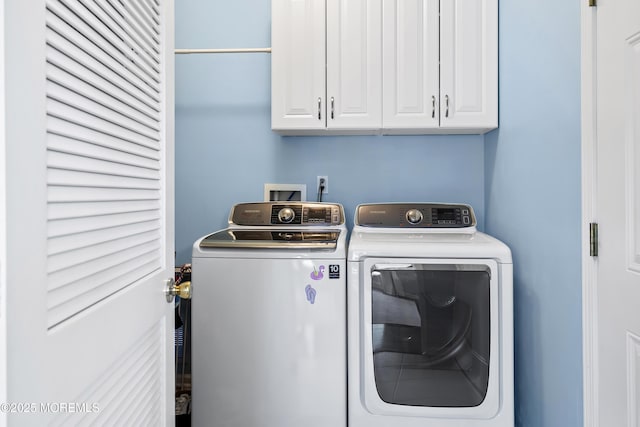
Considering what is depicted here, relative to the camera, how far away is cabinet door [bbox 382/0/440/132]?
6.15 feet

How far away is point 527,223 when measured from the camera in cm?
157

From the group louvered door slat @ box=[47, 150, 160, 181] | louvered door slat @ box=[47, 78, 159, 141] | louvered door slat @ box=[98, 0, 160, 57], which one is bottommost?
louvered door slat @ box=[47, 150, 160, 181]

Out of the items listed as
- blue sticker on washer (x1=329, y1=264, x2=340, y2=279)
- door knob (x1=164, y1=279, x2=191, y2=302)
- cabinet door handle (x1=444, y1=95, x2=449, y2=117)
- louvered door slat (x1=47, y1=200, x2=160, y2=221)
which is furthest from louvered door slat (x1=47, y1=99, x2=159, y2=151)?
cabinet door handle (x1=444, y1=95, x2=449, y2=117)

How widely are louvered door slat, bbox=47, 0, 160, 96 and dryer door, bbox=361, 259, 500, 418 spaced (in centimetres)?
102

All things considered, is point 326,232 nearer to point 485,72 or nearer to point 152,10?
point 485,72

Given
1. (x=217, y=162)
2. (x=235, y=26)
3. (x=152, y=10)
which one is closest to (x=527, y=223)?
(x=152, y=10)

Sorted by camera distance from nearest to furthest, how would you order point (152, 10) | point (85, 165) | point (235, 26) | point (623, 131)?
point (85, 165)
point (152, 10)
point (623, 131)
point (235, 26)

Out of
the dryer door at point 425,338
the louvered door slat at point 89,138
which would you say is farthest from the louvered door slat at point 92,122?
the dryer door at point 425,338

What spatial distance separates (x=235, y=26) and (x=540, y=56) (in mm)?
1619

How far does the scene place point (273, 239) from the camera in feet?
5.35

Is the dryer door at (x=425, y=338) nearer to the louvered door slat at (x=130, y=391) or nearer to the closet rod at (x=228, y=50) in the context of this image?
the louvered door slat at (x=130, y=391)

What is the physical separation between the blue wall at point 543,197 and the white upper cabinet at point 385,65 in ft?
0.40

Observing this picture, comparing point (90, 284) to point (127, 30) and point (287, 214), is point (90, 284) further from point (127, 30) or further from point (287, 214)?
point (287, 214)

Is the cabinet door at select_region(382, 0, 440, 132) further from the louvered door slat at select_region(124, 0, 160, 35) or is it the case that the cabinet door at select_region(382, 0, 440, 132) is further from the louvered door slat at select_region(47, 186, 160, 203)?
the louvered door slat at select_region(47, 186, 160, 203)
